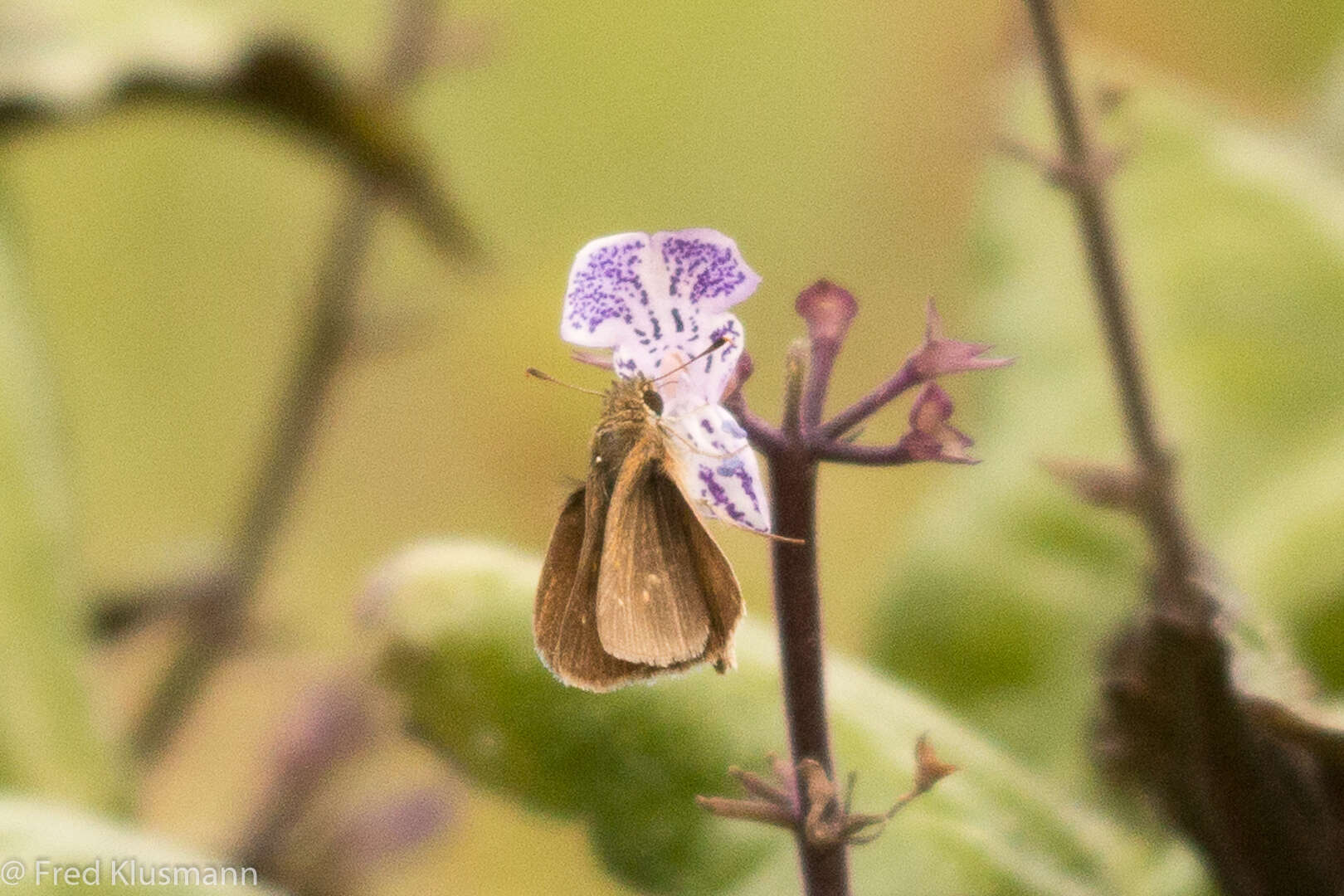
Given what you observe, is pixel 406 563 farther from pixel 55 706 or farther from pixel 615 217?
pixel 615 217

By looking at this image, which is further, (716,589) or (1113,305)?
(1113,305)

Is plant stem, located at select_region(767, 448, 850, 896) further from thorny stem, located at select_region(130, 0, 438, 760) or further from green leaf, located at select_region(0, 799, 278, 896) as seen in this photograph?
thorny stem, located at select_region(130, 0, 438, 760)

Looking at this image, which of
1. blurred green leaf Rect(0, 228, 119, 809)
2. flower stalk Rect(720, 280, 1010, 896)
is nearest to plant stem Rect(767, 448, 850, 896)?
flower stalk Rect(720, 280, 1010, 896)

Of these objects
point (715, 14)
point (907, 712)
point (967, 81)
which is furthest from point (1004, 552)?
point (715, 14)

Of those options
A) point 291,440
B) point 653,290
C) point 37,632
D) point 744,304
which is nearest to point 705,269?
point 653,290

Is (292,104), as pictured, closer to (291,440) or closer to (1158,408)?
(291,440)
